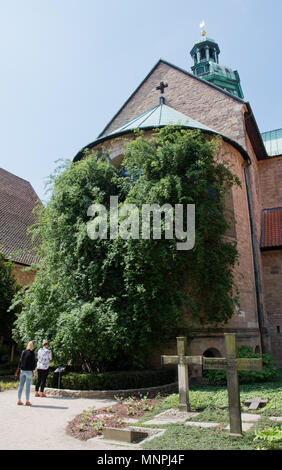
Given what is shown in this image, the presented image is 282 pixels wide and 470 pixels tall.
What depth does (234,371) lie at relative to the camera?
559cm

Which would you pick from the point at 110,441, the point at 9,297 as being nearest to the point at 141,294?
the point at 110,441

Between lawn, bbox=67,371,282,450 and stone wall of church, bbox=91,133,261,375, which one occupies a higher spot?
stone wall of church, bbox=91,133,261,375

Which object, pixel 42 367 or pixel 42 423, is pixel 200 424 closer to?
pixel 42 423

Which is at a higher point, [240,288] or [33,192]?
[33,192]

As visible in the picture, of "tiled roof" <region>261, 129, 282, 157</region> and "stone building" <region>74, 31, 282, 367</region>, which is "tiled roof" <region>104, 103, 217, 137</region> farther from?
"tiled roof" <region>261, 129, 282, 157</region>

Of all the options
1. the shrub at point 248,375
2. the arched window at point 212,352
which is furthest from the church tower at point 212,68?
the shrub at point 248,375

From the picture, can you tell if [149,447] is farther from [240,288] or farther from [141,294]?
[240,288]

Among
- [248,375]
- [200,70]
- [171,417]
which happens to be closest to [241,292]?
[248,375]

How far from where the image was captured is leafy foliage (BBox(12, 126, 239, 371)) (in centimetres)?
1036

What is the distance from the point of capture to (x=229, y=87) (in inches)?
1491

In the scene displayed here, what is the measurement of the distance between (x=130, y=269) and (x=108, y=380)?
3.14 meters

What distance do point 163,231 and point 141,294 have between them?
1984mm

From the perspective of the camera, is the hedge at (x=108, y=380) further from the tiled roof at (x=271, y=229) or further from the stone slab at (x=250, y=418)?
the tiled roof at (x=271, y=229)

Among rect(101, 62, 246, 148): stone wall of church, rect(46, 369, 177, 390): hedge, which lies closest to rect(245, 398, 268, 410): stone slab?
rect(46, 369, 177, 390): hedge
